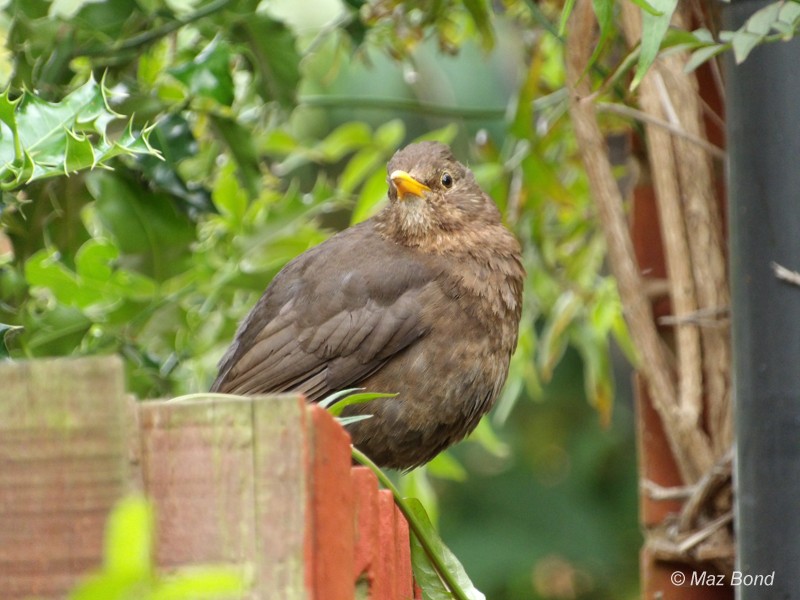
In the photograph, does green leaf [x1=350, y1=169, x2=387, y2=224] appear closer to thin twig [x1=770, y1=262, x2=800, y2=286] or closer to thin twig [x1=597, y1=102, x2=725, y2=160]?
thin twig [x1=597, y1=102, x2=725, y2=160]

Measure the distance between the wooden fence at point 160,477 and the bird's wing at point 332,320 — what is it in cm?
185

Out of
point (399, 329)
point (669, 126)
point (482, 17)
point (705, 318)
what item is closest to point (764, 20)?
point (669, 126)

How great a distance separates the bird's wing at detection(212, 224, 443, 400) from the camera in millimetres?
2988

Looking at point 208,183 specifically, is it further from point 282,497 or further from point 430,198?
point 282,497

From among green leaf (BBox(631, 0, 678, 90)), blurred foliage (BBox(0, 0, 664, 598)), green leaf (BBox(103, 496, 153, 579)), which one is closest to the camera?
green leaf (BBox(103, 496, 153, 579))

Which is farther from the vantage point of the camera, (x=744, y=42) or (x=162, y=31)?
(x=162, y=31)

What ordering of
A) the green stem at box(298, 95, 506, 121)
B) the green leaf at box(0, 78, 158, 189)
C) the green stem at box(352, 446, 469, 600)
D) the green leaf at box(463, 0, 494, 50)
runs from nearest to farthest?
1. the green stem at box(352, 446, 469, 600)
2. the green leaf at box(0, 78, 158, 189)
3. the green leaf at box(463, 0, 494, 50)
4. the green stem at box(298, 95, 506, 121)

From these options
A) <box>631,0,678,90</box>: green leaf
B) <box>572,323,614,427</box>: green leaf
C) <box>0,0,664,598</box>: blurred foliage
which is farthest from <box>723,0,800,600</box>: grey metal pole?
<box>572,323,614,427</box>: green leaf

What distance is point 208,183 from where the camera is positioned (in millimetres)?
3873

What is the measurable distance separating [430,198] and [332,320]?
50cm

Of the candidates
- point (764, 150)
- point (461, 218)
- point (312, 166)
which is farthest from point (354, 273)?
point (312, 166)

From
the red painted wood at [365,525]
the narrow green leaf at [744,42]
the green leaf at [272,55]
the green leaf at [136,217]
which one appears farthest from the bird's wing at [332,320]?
the red painted wood at [365,525]

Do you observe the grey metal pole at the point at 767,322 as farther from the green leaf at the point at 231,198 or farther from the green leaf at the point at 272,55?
the green leaf at the point at 231,198

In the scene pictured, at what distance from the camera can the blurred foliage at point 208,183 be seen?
2.89m
